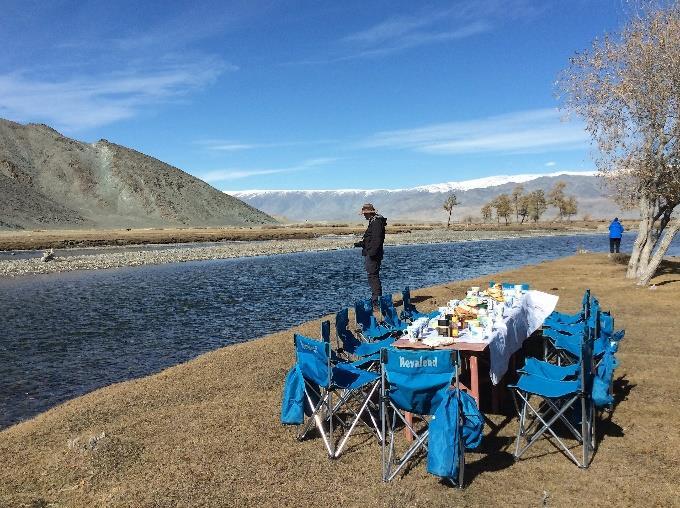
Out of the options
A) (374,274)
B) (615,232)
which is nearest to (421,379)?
→ (374,274)

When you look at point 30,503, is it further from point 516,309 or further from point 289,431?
point 516,309

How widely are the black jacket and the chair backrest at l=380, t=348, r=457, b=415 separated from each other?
8408 millimetres

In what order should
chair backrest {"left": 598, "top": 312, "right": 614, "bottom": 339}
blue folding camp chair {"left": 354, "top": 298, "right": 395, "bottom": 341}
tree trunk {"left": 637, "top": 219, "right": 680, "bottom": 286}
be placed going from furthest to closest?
tree trunk {"left": 637, "top": 219, "right": 680, "bottom": 286}
blue folding camp chair {"left": 354, "top": 298, "right": 395, "bottom": 341}
chair backrest {"left": 598, "top": 312, "right": 614, "bottom": 339}

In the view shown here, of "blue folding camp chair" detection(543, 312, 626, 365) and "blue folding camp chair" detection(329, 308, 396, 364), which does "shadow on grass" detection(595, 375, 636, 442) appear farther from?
"blue folding camp chair" detection(329, 308, 396, 364)

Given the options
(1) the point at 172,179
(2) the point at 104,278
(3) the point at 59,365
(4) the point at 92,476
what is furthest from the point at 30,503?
(1) the point at 172,179

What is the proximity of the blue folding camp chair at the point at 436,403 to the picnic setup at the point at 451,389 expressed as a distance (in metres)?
0.01

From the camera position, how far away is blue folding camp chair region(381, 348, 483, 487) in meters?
5.78

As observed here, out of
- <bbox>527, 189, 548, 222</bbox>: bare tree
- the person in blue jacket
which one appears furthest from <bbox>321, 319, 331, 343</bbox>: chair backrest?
<bbox>527, 189, 548, 222</bbox>: bare tree

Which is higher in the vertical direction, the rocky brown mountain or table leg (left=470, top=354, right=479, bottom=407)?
the rocky brown mountain

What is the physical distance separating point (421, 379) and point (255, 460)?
2.32m

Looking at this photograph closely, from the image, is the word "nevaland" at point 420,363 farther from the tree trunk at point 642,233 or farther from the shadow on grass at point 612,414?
the tree trunk at point 642,233

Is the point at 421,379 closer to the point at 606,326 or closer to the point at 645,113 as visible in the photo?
the point at 606,326

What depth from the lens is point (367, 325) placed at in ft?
35.7

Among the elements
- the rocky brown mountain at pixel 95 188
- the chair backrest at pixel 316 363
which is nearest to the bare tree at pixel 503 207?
the rocky brown mountain at pixel 95 188
